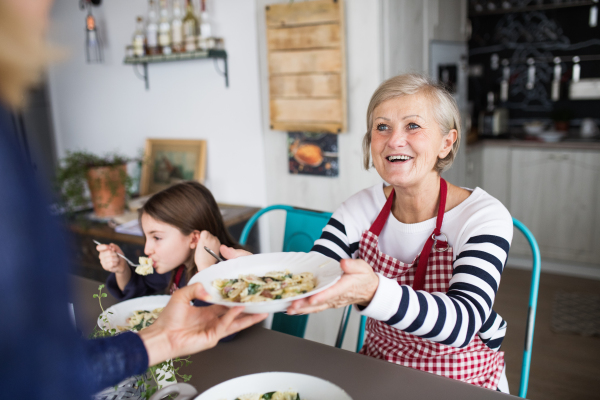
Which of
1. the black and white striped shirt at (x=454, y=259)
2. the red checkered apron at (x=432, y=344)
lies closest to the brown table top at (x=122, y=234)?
the black and white striped shirt at (x=454, y=259)

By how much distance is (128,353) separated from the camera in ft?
2.48

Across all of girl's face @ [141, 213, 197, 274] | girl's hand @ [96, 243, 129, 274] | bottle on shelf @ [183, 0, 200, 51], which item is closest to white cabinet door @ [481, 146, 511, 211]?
bottle on shelf @ [183, 0, 200, 51]

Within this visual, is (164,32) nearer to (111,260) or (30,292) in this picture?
(111,260)

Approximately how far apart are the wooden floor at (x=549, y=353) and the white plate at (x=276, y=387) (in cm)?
164

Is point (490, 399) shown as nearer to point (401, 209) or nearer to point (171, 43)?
point (401, 209)

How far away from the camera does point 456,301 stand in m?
1.04

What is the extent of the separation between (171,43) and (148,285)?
141 centimetres

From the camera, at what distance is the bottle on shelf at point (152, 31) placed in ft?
8.51

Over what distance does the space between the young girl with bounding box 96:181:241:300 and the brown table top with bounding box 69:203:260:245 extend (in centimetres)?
66

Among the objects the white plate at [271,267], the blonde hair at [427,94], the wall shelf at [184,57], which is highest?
the wall shelf at [184,57]

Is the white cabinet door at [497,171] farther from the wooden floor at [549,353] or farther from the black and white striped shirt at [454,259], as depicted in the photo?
the black and white striped shirt at [454,259]

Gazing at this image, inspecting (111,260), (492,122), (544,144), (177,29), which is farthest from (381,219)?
(492,122)

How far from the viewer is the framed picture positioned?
2736mm

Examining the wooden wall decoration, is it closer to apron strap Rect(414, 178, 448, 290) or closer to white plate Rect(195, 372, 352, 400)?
apron strap Rect(414, 178, 448, 290)
